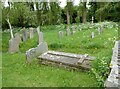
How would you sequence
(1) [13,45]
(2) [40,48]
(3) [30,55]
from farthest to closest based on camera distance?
(1) [13,45]
(2) [40,48]
(3) [30,55]

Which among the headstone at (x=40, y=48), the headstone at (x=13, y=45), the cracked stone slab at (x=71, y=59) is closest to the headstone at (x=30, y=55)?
the headstone at (x=40, y=48)

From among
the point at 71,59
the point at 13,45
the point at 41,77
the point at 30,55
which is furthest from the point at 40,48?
the point at 41,77

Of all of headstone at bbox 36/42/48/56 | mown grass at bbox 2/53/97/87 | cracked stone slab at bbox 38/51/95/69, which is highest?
headstone at bbox 36/42/48/56

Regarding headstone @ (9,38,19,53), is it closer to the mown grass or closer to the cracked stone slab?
the mown grass

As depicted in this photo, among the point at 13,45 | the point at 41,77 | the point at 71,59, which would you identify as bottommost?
the point at 41,77

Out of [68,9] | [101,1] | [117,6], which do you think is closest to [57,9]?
[68,9]

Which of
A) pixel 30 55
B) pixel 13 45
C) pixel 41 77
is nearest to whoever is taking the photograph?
pixel 41 77

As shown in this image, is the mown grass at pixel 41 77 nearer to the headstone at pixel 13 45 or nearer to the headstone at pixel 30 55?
the headstone at pixel 30 55

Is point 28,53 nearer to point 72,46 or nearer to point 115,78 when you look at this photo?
point 72,46

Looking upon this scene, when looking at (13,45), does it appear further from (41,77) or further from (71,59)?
(41,77)

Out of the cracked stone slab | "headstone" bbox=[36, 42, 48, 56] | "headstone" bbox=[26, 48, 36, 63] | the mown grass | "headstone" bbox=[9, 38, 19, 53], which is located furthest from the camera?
"headstone" bbox=[9, 38, 19, 53]

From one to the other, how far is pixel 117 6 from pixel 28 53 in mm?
11643

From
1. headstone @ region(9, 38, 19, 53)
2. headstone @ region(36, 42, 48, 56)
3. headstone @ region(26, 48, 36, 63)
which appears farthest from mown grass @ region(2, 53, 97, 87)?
headstone @ region(9, 38, 19, 53)

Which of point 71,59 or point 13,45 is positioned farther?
point 13,45
